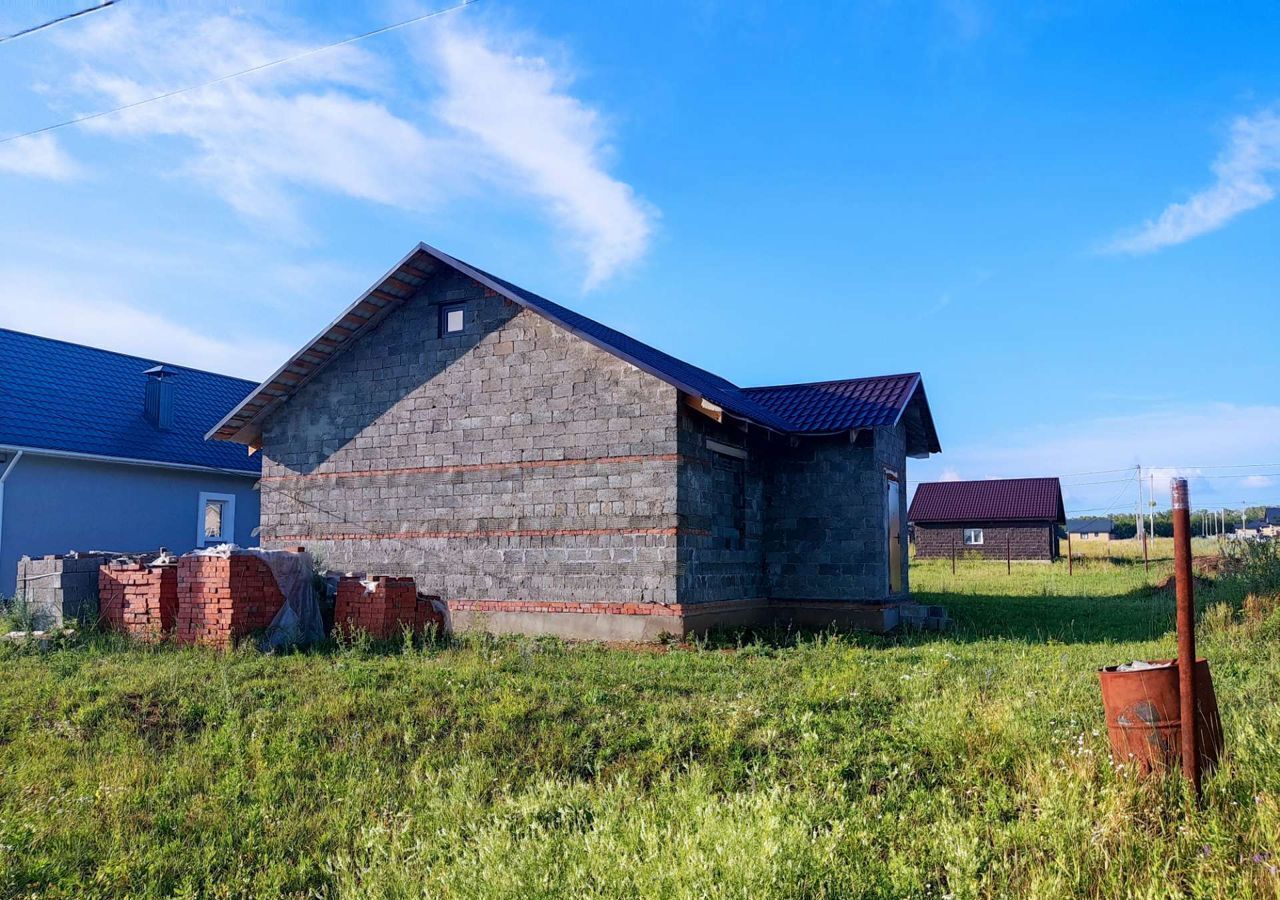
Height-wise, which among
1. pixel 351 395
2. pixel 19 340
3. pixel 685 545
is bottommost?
pixel 685 545

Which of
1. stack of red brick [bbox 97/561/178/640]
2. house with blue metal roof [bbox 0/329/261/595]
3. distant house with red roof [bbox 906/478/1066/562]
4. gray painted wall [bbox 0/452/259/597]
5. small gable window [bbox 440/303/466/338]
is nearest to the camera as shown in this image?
stack of red brick [bbox 97/561/178/640]

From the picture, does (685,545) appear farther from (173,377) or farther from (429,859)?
(173,377)

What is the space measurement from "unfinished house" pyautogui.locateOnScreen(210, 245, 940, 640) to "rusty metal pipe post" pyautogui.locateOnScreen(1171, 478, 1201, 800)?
26.9ft

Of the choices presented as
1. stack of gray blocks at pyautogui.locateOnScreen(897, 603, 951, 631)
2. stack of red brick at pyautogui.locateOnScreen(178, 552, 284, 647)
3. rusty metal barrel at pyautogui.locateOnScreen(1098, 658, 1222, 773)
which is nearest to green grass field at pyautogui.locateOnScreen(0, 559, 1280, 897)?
rusty metal barrel at pyautogui.locateOnScreen(1098, 658, 1222, 773)

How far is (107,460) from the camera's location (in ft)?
65.6

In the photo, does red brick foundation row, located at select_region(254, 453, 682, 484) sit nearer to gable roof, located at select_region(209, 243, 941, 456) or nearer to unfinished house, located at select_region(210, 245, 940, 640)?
unfinished house, located at select_region(210, 245, 940, 640)

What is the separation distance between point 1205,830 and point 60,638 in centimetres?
1279

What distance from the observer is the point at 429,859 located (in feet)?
20.2

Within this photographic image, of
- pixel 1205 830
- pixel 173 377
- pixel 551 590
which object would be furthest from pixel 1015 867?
pixel 173 377

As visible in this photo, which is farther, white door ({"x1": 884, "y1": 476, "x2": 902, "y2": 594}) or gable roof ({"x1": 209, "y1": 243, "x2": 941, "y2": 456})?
white door ({"x1": 884, "y1": 476, "x2": 902, "y2": 594})

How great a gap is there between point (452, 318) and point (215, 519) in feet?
37.6

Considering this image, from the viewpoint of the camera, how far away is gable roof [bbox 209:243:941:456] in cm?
1485

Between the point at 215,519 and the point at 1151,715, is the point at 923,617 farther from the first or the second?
the point at 215,519

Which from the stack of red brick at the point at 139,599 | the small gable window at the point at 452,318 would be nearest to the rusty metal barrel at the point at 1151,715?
the stack of red brick at the point at 139,599
